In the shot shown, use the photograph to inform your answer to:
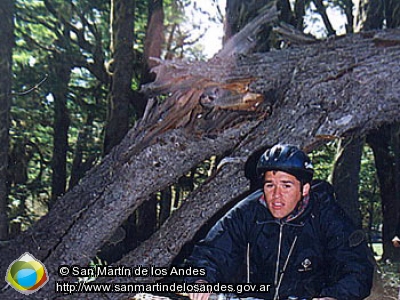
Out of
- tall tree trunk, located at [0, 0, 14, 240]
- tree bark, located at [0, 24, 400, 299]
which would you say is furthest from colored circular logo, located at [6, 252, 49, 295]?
tall tree trunk, located at [0, 0, 14, 240]

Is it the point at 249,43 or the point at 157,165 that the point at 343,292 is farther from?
the point at 249,43

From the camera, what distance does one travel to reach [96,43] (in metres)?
5.90

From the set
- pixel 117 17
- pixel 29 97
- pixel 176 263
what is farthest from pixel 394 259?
pixel 29 97

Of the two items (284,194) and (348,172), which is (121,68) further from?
(284,194)

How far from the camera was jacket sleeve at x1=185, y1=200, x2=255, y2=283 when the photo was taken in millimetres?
2846

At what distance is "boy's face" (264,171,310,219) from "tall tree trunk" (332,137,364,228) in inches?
73.0

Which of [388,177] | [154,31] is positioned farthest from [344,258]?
[154,31]

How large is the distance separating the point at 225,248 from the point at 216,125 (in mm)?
1502

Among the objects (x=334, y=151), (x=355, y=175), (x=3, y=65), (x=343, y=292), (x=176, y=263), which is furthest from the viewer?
(x=334, y=151)

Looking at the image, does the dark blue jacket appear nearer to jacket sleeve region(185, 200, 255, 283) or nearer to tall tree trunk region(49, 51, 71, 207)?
jacket sleeve region(185, 200, 255, 283)

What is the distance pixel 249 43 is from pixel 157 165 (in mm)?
1331

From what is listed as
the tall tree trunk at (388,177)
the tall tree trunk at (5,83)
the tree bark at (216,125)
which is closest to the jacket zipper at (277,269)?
the tree bark at (216,125)

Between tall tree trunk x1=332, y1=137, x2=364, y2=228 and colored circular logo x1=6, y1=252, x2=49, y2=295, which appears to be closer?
colored circular logo x1=6, y1=252, x2=49, y2=295

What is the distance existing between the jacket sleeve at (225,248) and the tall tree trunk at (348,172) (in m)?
1.96
